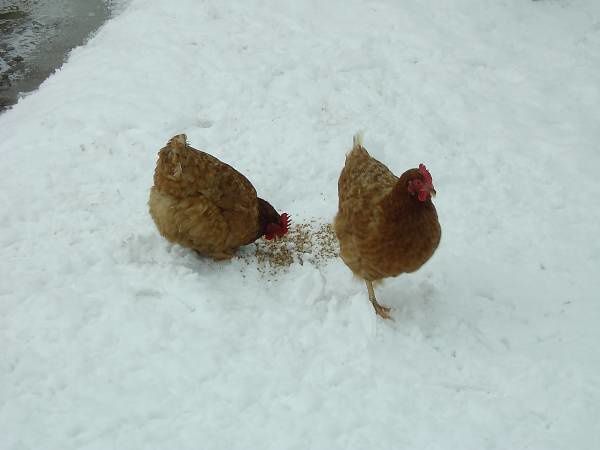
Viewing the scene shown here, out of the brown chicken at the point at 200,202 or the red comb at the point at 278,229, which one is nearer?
the brown chicken at the point at 200,202

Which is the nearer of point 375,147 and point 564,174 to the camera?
→ point 564,174

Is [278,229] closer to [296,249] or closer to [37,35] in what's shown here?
[296,249]

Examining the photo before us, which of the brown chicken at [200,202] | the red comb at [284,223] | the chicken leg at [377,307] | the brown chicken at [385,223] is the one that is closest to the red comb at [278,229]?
the red comb at [284,223]

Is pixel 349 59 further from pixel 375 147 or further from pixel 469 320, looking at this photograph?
pixel 469 320

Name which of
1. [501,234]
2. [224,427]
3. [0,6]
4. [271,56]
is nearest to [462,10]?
[271,56]

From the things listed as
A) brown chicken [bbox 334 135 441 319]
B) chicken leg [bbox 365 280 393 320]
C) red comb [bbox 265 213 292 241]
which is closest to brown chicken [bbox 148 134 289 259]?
red comb [bbox 265 213 292 241]

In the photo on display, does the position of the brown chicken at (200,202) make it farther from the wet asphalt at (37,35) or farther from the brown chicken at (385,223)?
the wet asphalt at (37,35)
